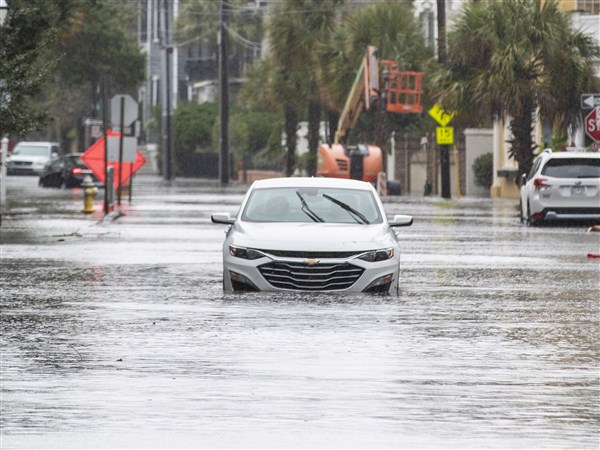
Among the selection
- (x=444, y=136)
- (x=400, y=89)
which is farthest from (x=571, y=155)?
(x=400, y=89)

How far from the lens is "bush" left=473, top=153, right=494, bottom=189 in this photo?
6397 centimetres

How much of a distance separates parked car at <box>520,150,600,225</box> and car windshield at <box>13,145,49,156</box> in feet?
171

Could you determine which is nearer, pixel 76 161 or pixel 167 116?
pixel 76 161

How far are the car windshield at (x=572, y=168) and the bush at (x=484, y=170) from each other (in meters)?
27.2

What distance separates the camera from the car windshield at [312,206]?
19.4 metres

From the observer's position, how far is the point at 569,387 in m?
11.9

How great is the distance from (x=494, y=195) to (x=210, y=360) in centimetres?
4922

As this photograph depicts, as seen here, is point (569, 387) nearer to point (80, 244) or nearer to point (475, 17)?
point (80, 244)

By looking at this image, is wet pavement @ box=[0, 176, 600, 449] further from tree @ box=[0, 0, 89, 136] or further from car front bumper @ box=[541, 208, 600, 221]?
car front bumper @ box=[541, 208, 600, 221]

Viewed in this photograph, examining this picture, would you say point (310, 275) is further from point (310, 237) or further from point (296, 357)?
point (296, 357)

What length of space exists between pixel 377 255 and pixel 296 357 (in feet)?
16.5

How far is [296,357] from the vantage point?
1341 centimetres

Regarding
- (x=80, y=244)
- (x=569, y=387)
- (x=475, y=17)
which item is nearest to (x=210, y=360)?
(x=569, y=387)

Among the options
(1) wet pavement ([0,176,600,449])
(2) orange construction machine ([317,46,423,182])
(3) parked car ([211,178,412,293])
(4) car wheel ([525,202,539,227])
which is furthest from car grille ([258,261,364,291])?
(2) orange construction machine ([317,46,423,182])
